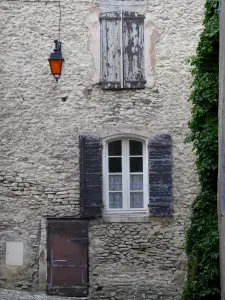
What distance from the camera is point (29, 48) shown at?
1190 centimetres

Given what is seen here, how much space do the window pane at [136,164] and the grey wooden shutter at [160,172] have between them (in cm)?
30

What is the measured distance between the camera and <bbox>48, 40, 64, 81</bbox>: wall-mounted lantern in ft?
38.0

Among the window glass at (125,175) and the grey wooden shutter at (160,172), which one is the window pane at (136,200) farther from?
the grey wooden shutter at (160,172)

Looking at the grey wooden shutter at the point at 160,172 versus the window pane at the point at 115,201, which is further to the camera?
the window pane at the point at 115,201

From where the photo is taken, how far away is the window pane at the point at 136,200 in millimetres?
11945

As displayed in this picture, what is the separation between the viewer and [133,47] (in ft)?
39.2

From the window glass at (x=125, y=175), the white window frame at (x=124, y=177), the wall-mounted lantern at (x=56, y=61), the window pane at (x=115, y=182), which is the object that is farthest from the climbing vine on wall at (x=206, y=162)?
the wall-mounted lantern at (x=56, y=61)

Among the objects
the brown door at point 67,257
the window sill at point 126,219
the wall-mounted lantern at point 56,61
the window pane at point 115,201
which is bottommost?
the brown door at point 67,257

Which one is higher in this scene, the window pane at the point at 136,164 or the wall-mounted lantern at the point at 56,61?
the wall-mounted lantern at the point at 56,61

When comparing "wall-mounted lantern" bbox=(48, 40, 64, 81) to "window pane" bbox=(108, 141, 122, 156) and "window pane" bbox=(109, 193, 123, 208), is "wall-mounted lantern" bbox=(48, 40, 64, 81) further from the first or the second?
"window pane" bbox=(109, 193, 123, 208)

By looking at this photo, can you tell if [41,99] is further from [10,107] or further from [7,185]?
[7,185]

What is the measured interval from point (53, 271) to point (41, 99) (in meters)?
3.11

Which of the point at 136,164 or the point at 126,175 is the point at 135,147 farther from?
the point at 126,175

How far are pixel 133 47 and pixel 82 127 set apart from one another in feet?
5.75
